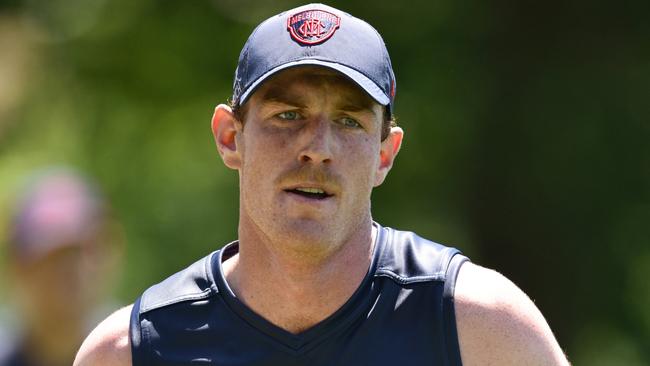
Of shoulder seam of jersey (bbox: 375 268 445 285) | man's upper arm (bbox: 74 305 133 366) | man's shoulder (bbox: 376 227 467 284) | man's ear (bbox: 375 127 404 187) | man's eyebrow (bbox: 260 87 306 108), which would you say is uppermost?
man's eyebrow (bbox: 260 87 306 108)

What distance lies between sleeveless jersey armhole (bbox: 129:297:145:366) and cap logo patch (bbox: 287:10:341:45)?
951 millimetres

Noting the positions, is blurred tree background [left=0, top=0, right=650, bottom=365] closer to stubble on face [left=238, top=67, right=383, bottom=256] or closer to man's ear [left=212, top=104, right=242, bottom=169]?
man's ear [left=212, top=104, right=242, bottom=169]

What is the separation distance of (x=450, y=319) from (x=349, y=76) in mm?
729

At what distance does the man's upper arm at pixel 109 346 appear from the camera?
142 inches

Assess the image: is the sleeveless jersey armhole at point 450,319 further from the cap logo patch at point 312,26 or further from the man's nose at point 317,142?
the cap logo patch at point 312,26

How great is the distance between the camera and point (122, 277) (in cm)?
973

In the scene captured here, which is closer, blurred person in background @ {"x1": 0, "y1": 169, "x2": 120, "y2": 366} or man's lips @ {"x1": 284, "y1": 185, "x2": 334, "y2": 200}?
man's lips @ {"x1": 284, "y1": 185, "x2": 334, "y2": 200}

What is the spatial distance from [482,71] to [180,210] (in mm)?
2821

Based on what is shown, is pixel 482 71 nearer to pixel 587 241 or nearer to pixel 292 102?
pixel 587 241

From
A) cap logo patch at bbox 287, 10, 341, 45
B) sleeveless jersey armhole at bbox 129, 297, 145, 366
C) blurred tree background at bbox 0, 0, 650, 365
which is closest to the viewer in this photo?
cap logo patch at bbox 287, 10, 341, 45

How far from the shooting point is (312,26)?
3514 millimetres

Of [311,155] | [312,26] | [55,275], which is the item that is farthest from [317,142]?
[55,275]

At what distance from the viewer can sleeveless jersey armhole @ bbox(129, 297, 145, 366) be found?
3570mm

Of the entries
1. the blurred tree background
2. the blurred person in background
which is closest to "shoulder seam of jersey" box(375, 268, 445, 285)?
the blurred person in background
